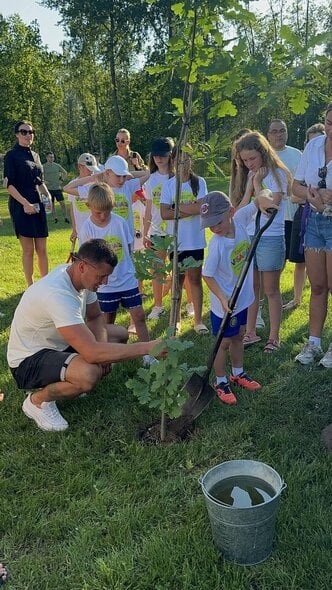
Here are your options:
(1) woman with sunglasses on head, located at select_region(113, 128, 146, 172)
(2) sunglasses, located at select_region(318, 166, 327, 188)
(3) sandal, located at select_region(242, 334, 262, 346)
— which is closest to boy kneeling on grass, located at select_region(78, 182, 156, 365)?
(3) sandal, located at select_region(242, 334, 262, 346)

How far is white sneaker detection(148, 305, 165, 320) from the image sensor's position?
5.42m

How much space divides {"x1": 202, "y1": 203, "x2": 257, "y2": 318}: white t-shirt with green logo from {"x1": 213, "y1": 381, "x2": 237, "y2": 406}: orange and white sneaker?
20.2 inches

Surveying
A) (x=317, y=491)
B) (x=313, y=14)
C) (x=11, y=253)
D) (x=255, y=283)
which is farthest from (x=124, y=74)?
(x=317, y=491)

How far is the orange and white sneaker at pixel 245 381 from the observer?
3784 millimetres

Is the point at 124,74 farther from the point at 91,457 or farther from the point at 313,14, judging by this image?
the point at 91,457

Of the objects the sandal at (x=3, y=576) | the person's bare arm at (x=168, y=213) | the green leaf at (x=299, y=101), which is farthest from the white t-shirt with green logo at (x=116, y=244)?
the sandal at (x=3, y=576)

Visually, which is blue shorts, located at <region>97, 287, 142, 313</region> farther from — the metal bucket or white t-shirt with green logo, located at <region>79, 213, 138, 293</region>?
the metal bucket

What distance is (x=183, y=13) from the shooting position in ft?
7.94

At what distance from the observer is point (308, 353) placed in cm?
416

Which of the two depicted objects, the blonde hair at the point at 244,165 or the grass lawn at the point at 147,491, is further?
the blonde hair at the point at 244,165

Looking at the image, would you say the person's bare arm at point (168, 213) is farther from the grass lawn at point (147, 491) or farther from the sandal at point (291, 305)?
the sandal at point (291, 305)

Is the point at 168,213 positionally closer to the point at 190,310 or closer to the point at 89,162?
the point at 190,310

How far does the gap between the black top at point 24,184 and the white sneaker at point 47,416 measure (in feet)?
9.79

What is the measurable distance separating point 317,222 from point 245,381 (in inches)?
51.7
